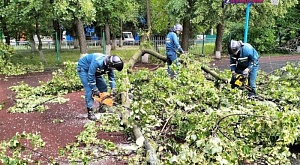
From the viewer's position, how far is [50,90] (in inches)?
321

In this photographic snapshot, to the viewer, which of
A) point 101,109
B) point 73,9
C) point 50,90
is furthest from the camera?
point 73,9

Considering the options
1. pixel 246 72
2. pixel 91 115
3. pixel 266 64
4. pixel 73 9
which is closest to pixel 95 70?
pixel 91 115

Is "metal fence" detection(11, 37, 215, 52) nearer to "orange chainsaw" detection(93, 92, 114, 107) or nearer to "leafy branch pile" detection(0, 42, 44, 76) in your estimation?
"leafy branch pile" detection(0, 42, 44, 76)

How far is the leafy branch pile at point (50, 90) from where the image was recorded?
23.3 ft

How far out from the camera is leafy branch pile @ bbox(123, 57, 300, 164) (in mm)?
2355

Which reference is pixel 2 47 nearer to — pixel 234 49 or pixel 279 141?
pixel 234 49

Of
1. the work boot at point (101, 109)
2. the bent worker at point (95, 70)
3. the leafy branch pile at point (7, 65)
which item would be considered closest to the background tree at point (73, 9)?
the leafy branch pile at point (7, 65)

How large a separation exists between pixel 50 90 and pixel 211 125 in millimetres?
6187

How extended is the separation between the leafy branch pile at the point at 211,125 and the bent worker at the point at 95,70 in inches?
24.9

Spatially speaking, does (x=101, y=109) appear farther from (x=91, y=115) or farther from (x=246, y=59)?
(x=246, y=59)

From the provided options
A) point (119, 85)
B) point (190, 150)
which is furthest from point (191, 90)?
point (190, 150)

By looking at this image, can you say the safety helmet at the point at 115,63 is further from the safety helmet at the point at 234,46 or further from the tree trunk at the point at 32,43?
the tree trunk at the point at 32,43

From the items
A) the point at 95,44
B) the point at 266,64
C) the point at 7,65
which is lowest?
the point at 266,64

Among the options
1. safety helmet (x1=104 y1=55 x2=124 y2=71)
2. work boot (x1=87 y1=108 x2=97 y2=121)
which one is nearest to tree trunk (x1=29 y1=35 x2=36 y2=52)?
work boot (x1=87 y1=108 x2=97 y2=121)
